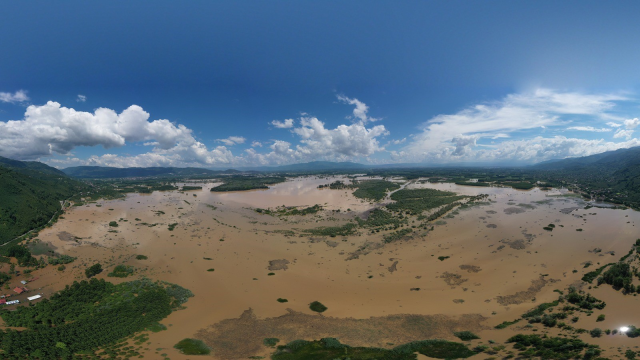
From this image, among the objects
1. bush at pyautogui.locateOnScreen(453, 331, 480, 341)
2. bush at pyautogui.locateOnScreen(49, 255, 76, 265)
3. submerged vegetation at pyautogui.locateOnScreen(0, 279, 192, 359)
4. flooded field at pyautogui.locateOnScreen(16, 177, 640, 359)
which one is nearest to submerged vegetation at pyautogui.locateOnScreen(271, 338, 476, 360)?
flooded field at pyautogui.locateOnScreen(16, 177, 640, 359)

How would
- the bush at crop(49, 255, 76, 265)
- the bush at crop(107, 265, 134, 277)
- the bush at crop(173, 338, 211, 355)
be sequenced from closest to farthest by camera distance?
the bush at crop(173, 338, 211, 355), the bush at crop(107, 265, 134, 277), the bush at crop(49, 255, 76, 265)

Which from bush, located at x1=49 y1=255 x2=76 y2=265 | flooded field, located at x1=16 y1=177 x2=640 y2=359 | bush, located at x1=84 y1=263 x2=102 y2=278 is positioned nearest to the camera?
flooded field, located at x1=16 y1=177 x2=640 y2=359

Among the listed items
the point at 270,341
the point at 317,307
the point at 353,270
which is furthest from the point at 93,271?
the point at 353,270

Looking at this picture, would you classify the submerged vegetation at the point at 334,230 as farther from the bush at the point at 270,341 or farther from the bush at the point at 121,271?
the bush at the point at 121,271

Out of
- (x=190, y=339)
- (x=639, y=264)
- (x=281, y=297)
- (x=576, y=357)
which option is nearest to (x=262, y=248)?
(x=281, y=297)

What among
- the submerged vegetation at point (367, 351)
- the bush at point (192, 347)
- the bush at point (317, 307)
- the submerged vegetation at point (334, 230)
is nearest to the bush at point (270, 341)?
the submerged vegetation at point (367, 351)

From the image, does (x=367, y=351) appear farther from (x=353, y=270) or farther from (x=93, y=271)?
(x=93, y=271)

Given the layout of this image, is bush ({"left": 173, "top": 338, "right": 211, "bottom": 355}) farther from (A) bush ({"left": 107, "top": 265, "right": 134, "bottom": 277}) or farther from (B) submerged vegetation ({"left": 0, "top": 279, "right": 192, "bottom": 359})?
(A) bush ({"left": 107, "top": 265, "right": 134, "bottom": 277})

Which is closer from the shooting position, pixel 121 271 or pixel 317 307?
pixel 317 307
